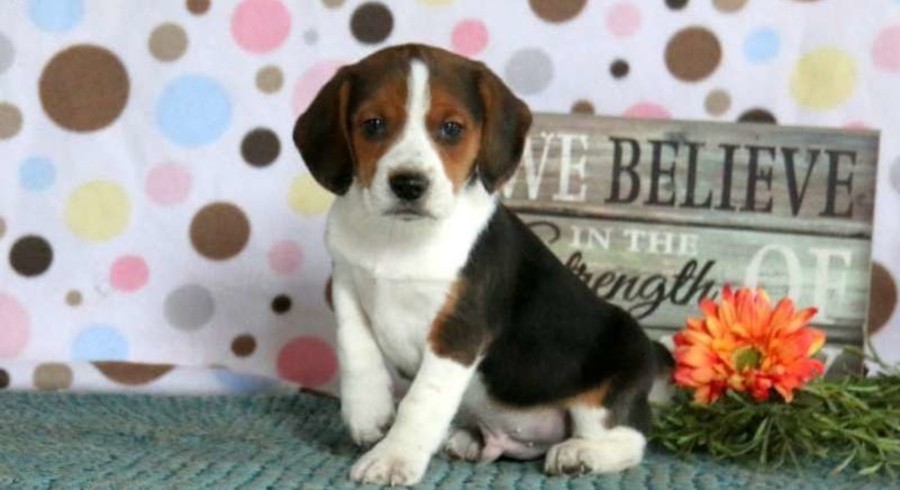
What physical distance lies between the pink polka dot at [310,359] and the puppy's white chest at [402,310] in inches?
28.0

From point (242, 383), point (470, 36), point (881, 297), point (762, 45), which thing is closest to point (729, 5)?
point (762, 45)

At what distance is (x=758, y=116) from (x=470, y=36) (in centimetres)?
63

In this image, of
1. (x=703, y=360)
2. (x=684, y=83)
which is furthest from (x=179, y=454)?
(x=684, y=83)

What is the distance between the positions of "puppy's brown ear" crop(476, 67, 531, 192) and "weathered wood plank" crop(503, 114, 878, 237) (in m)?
0.67

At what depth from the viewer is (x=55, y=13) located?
8.89ft

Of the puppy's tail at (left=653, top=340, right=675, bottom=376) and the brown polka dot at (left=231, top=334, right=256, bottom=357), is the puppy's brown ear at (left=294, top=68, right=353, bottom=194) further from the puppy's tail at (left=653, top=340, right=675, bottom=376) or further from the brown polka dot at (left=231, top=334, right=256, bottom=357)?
the brown polka dot at (left=231, top=334, right=256, bottom=357)

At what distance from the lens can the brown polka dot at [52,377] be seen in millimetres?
2617

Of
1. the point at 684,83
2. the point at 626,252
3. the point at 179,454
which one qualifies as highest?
the point at 684,83

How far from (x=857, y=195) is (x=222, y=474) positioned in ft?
4.79

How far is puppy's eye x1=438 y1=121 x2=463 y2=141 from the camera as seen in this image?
185 centimetres

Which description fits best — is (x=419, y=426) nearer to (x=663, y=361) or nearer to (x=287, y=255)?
(x=663, y=361)

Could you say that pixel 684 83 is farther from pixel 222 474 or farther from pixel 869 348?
pixel 222 474

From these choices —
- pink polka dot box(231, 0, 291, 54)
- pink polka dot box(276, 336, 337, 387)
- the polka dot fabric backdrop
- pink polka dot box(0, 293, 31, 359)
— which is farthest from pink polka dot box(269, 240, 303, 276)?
pink polka dot box(0, 293, 31, 359)

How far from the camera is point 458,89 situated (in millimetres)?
1872
